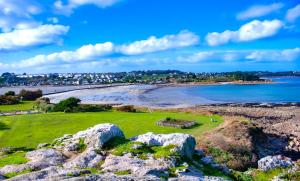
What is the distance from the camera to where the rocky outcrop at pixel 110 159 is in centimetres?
1584

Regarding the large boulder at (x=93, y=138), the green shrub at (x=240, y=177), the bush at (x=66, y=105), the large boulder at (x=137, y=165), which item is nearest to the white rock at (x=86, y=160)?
the large boulder at (x=137, y=165)

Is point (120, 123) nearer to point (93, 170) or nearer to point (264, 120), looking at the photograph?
point (264, 120)

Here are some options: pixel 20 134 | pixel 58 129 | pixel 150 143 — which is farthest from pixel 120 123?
pixel 150 143

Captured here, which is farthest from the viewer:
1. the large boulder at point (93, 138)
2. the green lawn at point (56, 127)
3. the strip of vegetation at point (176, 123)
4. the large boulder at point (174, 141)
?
the strip of vegetation at point (176, 123)

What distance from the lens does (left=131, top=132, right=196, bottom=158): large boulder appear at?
20.7 metres

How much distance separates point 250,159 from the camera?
3906cm

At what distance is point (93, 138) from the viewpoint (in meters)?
21.8

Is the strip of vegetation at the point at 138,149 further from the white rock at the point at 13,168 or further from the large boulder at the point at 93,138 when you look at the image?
the white rock at the point at 13,168

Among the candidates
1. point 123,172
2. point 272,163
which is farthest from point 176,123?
point 123,172

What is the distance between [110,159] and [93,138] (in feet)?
10.9

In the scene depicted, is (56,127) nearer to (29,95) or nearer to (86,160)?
(86,160)

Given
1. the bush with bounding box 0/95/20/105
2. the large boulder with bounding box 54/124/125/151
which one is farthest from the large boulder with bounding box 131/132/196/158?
the bush with bounding box 0/95/20/105

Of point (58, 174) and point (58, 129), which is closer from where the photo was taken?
point (58, 174)

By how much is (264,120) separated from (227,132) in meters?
27.9
